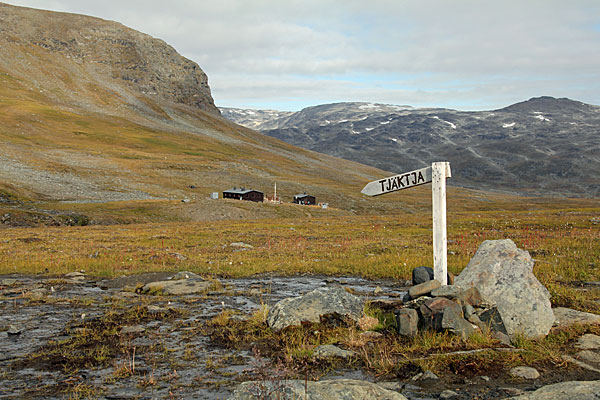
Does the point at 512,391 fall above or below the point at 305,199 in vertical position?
below

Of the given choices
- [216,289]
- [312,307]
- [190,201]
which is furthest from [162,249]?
[190,201]

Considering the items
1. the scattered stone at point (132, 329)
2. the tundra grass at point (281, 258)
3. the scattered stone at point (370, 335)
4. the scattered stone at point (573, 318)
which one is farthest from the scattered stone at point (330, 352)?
the tundra grass at point (281, 258)

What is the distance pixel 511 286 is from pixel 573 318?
1510mm

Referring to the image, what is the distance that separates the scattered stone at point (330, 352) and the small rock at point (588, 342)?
4403mm

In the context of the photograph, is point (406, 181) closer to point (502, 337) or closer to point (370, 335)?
point (370, 335)

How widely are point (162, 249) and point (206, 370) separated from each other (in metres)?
20.8

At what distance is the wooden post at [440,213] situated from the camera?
1152 cm

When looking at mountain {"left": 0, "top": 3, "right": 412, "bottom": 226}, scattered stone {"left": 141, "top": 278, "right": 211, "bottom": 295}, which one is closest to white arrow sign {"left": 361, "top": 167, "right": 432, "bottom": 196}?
scattered stone {"left": 141, "top": 278, "right": 211, "bottom": 295}

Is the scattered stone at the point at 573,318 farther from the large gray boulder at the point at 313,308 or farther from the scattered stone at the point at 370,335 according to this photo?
the large gray boulder at the point at 313,308

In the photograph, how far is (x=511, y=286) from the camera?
1014cm

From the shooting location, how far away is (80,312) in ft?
42.0

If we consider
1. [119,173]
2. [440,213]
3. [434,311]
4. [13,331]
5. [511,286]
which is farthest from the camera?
[119,173]

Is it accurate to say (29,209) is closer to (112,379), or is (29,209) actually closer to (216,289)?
(216,289)

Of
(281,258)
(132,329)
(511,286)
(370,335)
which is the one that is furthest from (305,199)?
(370,335)
